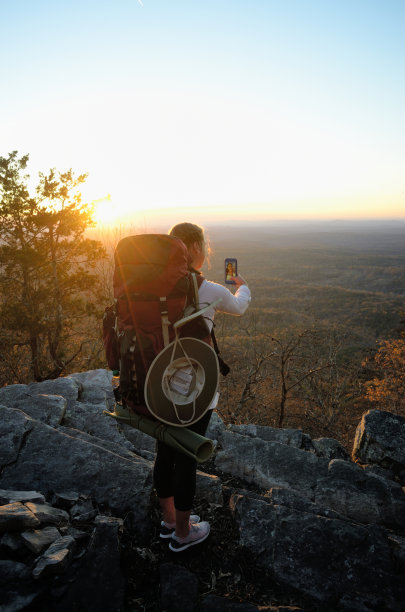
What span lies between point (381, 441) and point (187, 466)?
12.7 ft

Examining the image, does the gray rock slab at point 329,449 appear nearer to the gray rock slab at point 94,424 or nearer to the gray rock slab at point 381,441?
the gray rock slab at point 381,441

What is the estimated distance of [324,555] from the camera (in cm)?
247

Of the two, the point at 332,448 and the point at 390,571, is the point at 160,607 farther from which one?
the point at 332,448

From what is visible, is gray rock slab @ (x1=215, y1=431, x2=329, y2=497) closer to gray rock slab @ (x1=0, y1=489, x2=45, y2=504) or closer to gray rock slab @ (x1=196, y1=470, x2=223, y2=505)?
gray rock slab @ (x1=196, y1=470, x2=223, y2=505)

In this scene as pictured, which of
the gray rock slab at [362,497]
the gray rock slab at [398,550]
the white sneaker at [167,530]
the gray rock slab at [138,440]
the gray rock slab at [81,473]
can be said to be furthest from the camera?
the gray rock slab at [138,440]

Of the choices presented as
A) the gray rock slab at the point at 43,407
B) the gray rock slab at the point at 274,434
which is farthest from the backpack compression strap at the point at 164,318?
the gray rock slab at the point at 274,434

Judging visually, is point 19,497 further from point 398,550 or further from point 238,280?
point 398,550

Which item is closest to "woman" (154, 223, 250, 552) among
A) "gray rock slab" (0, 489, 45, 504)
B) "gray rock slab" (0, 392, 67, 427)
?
"gray rock slab" (0, 489, 45, 504)

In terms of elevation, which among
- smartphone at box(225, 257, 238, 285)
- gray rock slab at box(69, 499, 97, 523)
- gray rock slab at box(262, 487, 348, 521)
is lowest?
gray rock slab at box(262, 487, 348, 521)

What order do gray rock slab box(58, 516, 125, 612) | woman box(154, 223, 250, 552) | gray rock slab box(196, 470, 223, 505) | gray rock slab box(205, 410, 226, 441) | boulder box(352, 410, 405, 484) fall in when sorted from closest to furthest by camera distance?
gray rock slab box(58, 516, 125, 612), woman box(154, 223, 250, 552), gray rock slab box(196, 470, 223, 505), boulder box(352, 410, 405, 484), gray rock slab box(205, 410, 226, 441)

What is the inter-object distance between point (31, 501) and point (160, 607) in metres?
1.34

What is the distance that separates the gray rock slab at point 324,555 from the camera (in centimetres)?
225

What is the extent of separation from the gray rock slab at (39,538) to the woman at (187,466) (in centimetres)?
79

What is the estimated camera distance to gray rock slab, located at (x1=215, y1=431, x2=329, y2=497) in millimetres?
4089
